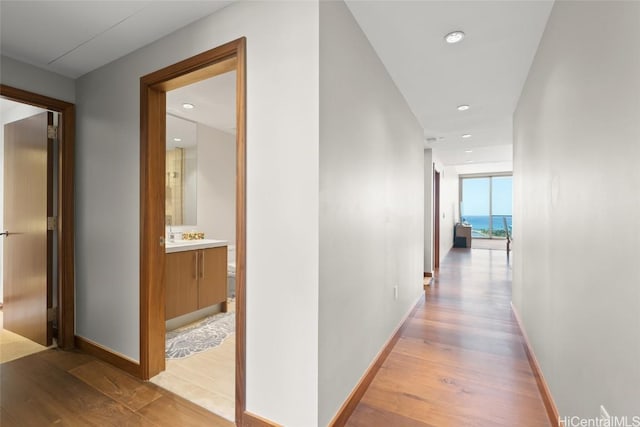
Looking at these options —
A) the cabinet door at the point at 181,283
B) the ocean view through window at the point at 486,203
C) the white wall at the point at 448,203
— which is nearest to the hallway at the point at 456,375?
the cabinet door at the point at 181,283

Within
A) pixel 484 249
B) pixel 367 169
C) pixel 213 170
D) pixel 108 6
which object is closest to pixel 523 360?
pixel 367 169

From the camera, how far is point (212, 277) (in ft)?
10.8

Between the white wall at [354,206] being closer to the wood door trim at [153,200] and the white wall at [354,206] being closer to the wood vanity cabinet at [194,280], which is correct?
the wood door trim at [153,200]

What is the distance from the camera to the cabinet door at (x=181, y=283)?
9.26ft

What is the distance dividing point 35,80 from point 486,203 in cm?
1242

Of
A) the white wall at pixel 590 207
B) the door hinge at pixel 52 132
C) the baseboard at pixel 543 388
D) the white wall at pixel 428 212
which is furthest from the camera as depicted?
the white wall at pixel 428 212

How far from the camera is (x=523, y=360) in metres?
2.43

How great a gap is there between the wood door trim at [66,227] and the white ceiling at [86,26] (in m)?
0.50

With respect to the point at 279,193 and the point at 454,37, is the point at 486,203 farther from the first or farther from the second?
the point at 279,193

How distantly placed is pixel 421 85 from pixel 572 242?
81.9 inches

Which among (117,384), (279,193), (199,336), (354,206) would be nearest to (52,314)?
(117,384)

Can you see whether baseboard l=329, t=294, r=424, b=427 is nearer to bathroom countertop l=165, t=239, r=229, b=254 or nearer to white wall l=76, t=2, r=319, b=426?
white wall l=76, t=2, r=319, b=426

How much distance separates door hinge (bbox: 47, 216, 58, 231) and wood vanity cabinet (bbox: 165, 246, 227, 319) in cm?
98

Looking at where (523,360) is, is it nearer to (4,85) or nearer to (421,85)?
(421,85)
